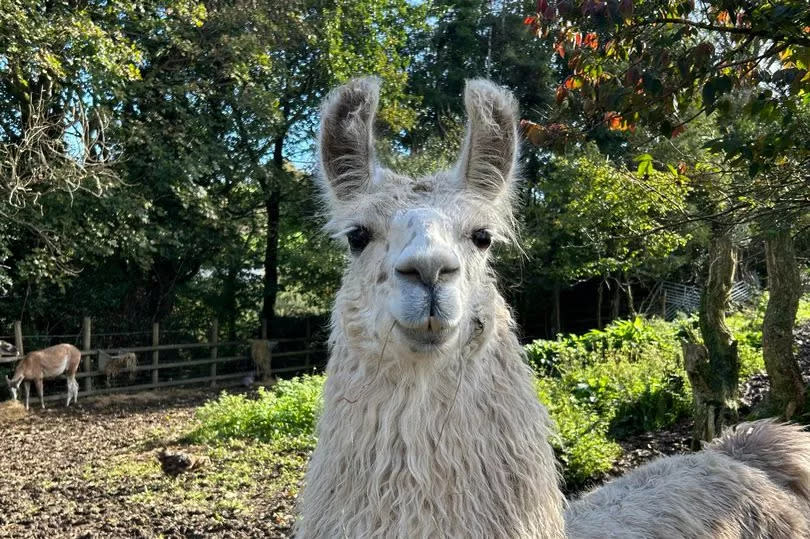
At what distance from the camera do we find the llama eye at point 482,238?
2.38m

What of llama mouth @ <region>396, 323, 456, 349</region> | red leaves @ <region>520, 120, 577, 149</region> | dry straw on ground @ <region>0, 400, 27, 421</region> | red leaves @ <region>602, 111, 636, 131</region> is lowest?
dry straw on ground @ <region>0, 400, 27, 421</region>

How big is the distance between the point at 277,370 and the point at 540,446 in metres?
19.2

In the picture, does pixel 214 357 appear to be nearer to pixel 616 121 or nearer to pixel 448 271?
pixel 616 121

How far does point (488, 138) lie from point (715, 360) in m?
5.12

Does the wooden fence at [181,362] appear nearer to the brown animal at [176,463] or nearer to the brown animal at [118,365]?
the brown animal at [118,365]

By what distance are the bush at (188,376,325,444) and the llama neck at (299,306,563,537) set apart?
20.9 feet

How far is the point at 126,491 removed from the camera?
6.70m

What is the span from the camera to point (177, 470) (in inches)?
280

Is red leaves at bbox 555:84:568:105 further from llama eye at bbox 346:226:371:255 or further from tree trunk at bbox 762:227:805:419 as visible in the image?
tree trunk at bbox 762:227:805:419

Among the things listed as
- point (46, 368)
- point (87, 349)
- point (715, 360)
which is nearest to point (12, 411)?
point (46, 368)

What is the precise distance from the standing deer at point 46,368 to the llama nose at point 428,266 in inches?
569

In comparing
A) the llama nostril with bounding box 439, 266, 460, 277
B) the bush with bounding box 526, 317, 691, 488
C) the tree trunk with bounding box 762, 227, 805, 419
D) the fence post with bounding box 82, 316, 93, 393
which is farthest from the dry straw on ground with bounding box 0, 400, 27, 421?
the llama nostril with bounding box 439, 266, 460, 277

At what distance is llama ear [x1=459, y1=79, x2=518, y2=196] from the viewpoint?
247 centimetres

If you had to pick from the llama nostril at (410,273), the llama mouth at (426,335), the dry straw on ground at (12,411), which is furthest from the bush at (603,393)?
the dry straw on ground at (12,411)
